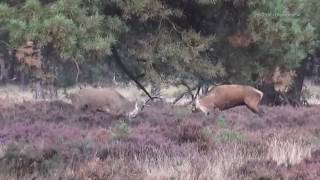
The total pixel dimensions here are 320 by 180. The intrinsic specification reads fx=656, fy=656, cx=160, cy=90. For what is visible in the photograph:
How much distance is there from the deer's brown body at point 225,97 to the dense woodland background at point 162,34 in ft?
9.48

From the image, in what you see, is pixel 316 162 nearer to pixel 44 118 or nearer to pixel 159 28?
pixel 159 28

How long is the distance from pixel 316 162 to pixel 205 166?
140 cm

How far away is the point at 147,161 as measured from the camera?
794 centimetres

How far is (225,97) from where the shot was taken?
13969 millimetres

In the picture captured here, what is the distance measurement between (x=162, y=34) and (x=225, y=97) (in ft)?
→ 14.4

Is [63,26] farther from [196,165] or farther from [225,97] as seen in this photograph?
[225,97]

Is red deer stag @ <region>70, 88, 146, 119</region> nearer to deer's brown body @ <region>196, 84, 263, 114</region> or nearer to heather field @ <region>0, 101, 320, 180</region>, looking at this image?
heather field @ <region>0, 101, 320, 180</region>

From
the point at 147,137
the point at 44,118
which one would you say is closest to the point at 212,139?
the point at 147,137

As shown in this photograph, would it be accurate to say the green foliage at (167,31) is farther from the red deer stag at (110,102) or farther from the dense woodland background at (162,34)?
the red deer stag at (110,102)

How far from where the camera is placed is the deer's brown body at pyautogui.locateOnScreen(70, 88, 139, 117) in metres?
13.2

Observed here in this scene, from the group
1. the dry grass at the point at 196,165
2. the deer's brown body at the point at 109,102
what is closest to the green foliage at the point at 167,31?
the dry grass at the point at 196,165

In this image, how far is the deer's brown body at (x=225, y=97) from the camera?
13.9m

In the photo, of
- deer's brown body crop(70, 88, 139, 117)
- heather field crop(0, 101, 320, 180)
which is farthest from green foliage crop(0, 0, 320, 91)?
deer's brown body crop(70, 88, 139, 117)

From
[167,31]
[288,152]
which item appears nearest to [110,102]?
[167,31]
